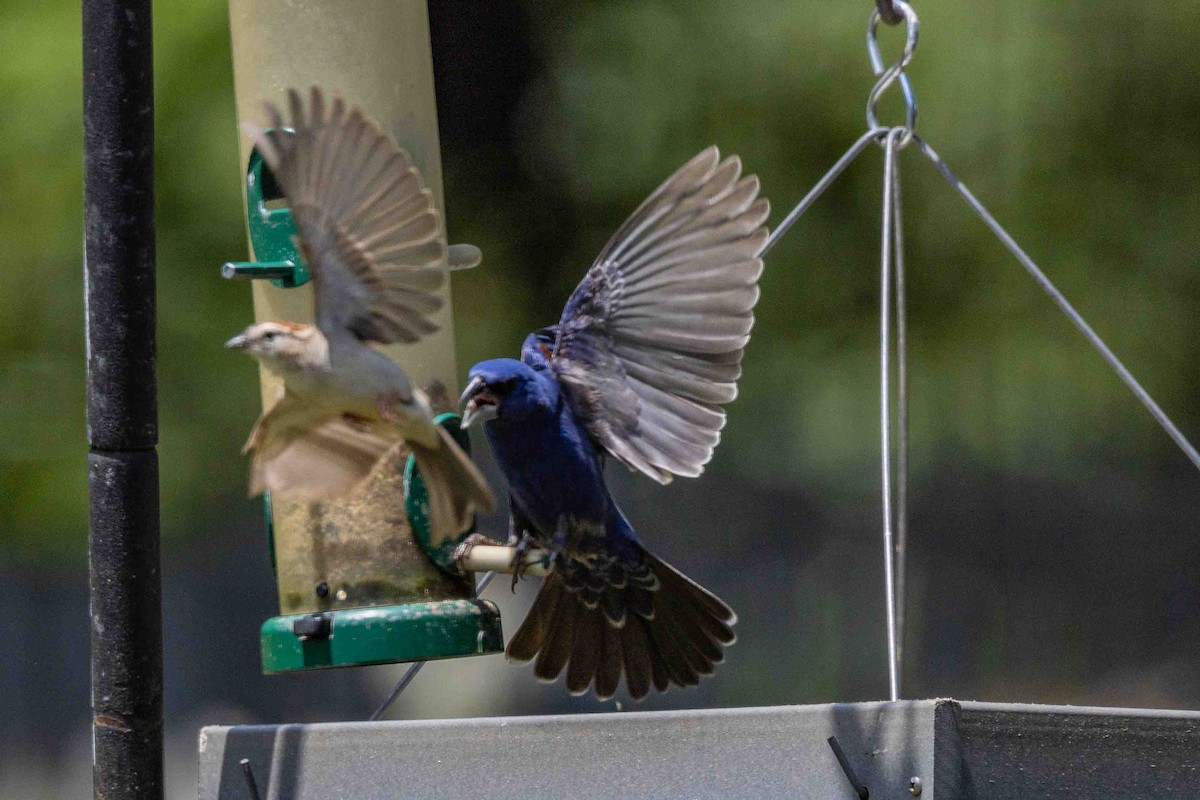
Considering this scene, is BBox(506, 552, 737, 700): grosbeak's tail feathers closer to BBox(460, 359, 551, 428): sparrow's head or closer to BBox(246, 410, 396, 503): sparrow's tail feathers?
BBox(460, 359, 551, 428): sparrow's head

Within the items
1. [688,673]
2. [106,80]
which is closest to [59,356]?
[688,673]

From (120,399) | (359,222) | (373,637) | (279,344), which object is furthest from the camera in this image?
(373,637)

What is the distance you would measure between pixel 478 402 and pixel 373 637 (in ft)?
1.70

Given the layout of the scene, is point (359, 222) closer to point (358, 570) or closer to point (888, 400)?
point (888, 400)

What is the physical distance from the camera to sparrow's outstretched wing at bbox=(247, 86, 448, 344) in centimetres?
250

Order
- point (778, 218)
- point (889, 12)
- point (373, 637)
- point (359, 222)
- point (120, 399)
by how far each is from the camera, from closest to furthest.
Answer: point (120, 399)
point (359, 222)
point (889, 12)
point (373, 637)
point (778, 218)

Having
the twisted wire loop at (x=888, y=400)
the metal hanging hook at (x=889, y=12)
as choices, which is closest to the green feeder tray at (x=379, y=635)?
the twisted wire loop at (x=888, y=400)

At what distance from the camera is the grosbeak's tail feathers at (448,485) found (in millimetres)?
2848

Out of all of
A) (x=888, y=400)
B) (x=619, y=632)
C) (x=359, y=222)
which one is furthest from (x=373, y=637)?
(x=888, y=400)

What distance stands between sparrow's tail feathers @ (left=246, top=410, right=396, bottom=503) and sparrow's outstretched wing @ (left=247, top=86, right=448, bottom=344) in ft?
0.75

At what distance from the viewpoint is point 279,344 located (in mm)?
2688

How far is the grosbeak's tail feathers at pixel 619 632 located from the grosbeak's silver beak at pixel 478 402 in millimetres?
442

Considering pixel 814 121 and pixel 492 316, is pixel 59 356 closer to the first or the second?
pixel 492 316

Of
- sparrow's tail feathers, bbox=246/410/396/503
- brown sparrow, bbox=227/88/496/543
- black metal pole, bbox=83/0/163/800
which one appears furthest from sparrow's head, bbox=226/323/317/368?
black metal pole, bbox=83/0/163/800
